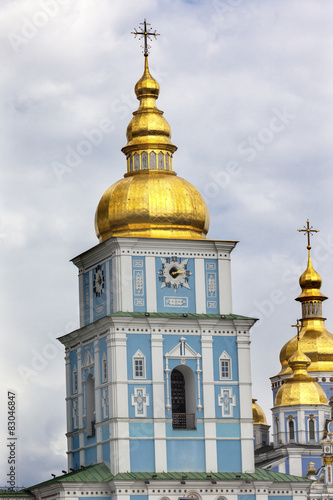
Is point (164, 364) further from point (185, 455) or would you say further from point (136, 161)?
point (136, 161)

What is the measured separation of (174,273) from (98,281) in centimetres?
292

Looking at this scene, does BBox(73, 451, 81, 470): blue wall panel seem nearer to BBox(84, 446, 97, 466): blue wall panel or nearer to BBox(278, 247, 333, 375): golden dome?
BBox(84, 446, 97, 466): blue wall panel

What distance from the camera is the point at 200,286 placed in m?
57.4

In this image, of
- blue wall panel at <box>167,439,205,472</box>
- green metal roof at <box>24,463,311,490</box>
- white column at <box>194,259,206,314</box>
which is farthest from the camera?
white column at <box>194,259,206,314</box>

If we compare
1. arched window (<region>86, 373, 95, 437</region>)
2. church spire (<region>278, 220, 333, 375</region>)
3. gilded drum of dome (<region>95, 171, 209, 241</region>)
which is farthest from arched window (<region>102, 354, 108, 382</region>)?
church spire (<region>278, 220, 333, 375</region>)

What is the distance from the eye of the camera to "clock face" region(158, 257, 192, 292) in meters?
56.9

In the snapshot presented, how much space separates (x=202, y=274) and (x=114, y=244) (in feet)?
10.8

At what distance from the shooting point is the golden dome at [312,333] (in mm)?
92375

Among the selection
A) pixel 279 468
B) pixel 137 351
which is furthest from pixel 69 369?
pixel 279 468

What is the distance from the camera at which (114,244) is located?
56.6 meters

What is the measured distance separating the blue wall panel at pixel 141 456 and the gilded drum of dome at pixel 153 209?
7264 mm

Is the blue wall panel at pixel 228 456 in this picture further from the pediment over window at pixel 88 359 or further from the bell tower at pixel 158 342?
the pediment over window at pixel 88 359

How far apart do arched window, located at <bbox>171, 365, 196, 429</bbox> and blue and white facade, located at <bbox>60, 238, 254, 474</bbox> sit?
3 cm

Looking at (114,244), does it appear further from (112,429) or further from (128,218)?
(112,429)
